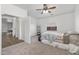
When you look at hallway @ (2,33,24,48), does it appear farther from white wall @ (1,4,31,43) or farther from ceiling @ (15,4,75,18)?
ceiling @ (15,4,75,18)

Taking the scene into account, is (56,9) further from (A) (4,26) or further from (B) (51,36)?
(A) (4,26)

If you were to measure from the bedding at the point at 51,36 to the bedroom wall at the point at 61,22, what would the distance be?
0.09 metres

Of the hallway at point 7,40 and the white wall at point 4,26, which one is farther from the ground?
the white wall at point 4,26

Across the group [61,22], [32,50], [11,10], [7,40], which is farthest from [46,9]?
[7,40]

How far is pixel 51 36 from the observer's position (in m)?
1.71

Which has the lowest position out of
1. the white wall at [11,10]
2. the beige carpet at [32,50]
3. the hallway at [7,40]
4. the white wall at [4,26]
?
the beige carpet at [32,50]

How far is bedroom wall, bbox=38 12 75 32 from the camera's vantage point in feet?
5.39

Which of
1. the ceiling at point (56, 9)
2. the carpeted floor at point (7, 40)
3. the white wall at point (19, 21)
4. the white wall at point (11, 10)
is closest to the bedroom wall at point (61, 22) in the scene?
the ceiling at point (56, 9)

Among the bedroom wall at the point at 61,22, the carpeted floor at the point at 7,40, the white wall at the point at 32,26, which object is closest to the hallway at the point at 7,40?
the carpeted floor at the point at 7,40

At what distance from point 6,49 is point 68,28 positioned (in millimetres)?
1100

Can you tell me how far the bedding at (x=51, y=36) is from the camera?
1.68 meters

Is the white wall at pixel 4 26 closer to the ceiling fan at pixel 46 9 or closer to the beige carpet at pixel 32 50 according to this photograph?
the beige carpet at pixel 32 50

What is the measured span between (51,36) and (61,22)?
0.96 ft

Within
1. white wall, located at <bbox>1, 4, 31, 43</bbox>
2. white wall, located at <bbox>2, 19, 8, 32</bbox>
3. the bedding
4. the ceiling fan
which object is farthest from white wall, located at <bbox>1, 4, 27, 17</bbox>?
the bedding
